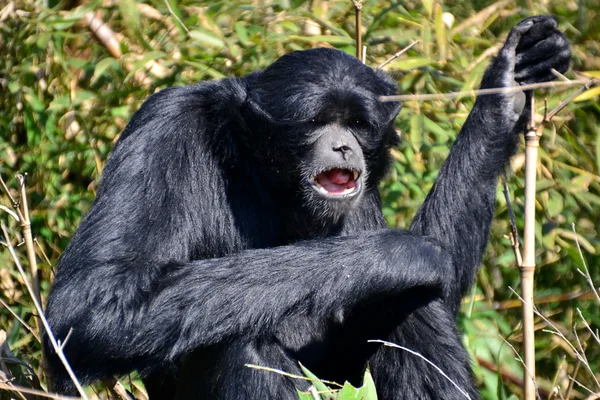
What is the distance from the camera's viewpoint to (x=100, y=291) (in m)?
4.97

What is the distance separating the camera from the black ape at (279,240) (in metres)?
5.00

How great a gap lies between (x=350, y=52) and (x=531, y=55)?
6.17 ft

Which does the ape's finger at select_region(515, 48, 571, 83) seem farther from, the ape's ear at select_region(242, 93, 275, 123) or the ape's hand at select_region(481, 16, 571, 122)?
the ape's ear at select_region(242, 93, 275, 123)

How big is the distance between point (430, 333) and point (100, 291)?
6.70 ft

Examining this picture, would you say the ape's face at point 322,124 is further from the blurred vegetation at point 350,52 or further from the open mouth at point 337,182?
the blurred vegetation at point 350,52

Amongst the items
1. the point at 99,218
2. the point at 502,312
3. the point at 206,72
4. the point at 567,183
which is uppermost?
the point at 99,218

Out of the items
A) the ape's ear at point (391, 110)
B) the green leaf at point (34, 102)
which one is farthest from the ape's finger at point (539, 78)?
the green leaf at point (34, 102)

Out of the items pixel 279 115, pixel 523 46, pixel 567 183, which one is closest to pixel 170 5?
pixel 279 115

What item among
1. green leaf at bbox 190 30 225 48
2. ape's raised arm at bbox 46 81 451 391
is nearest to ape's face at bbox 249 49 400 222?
ape's raised arm at bbox 46 81 451 391

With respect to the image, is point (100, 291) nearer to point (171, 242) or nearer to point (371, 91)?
point (171, 242)

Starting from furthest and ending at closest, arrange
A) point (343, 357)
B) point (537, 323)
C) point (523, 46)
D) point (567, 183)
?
point (537, 323) → point (567, 183) → point (343, 357) → point (523, 46)

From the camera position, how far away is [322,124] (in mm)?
5539

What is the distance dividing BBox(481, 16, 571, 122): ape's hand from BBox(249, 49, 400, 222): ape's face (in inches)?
27.9

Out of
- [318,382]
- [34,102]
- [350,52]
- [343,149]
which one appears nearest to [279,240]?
[343,149]
